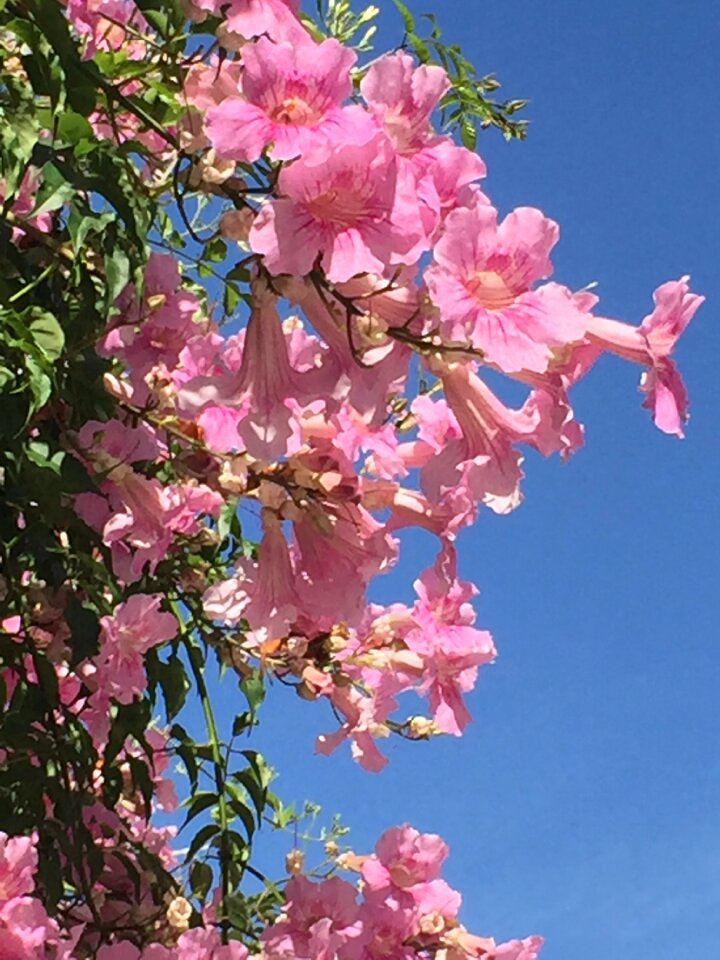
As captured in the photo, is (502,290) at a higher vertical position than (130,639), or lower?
lower

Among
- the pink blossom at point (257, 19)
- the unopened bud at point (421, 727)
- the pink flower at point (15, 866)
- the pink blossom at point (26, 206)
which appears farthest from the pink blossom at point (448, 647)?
the pink blossom at point (257, 19)

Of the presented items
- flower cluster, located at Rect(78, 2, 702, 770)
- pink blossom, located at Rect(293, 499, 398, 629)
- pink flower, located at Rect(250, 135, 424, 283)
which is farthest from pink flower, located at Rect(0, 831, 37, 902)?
pink flower, located at Rect(250, 135, 424, 283)

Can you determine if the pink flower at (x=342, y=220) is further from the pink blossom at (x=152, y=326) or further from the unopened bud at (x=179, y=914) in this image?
the unopened bud at (x=179, y=914)

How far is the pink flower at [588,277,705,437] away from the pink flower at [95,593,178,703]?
0.85 meters

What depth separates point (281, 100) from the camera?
142cm

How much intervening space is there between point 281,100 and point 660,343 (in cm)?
47

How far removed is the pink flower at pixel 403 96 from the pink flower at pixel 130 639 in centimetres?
89

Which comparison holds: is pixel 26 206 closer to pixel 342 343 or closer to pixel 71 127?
pixel 71 127

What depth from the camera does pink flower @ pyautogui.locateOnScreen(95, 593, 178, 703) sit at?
213 centimetres

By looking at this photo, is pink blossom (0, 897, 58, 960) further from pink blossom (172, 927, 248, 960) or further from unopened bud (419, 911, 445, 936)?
unopened bud (419, 911, 445, 936)

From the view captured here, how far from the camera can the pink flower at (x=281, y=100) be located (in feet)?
4.60

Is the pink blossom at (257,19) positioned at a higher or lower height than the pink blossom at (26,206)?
lower

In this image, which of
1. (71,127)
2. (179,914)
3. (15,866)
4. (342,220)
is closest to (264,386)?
(342,220)

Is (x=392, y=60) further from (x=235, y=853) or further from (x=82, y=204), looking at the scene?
(x=235, y=853)
